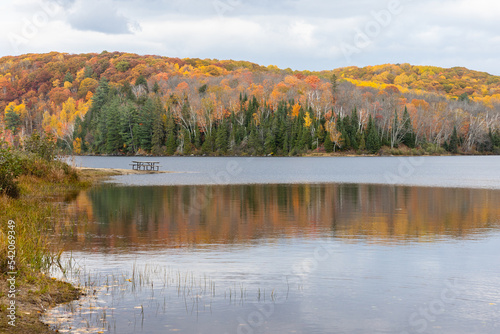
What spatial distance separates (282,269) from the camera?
1537cm

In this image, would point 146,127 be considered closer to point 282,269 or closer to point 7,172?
point 7,172

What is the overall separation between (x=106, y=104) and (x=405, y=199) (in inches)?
5749

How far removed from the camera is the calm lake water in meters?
11.0

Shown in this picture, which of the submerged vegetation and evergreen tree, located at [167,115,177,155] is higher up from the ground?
evergreen tree, located at [167,115,177,155]

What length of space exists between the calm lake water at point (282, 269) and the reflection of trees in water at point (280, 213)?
116 millimetres

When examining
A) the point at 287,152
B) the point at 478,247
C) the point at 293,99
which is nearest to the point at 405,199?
the point at 478,247

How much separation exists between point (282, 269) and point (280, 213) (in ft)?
42.1

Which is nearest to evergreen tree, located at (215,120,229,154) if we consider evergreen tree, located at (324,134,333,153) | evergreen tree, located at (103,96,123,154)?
evergreen tree, located at (324,134,333,153)

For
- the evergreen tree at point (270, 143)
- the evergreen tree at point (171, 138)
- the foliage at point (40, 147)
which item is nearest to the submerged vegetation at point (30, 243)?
the foliage at point (40, 147)

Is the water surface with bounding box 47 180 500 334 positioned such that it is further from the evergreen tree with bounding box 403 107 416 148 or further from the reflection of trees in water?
the evergreen tree with bounding box 403 107 416 148

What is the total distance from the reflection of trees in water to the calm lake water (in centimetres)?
12

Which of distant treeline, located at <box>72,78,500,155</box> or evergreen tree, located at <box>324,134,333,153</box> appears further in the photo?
distant treeline, located at <box>72,78,500,155</box>

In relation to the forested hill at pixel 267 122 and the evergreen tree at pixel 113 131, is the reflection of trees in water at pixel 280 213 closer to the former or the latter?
the forested hill at pixel 267 122

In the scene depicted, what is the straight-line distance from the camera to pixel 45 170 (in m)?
39.8
